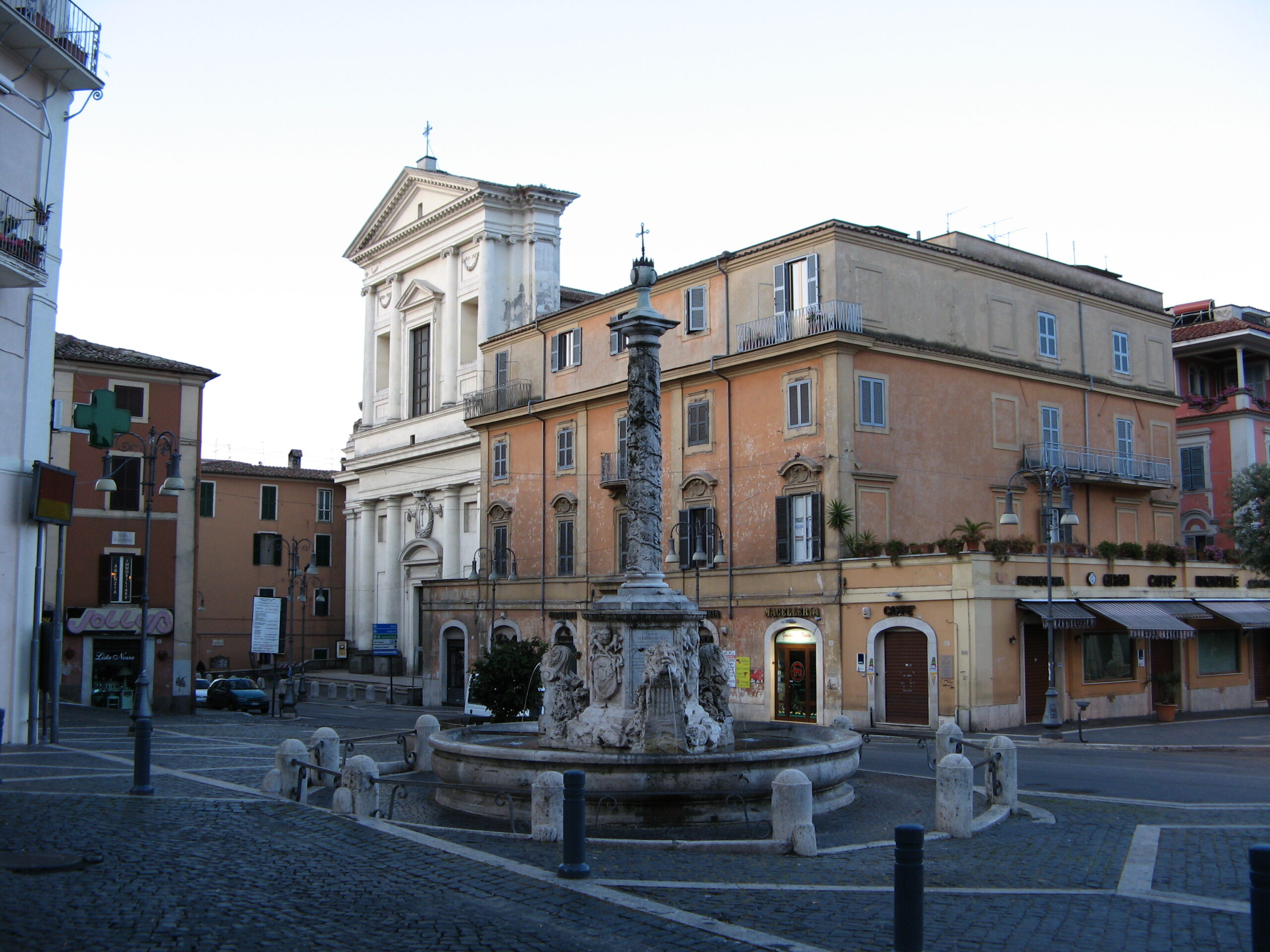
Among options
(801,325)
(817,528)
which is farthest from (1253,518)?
(801,325)

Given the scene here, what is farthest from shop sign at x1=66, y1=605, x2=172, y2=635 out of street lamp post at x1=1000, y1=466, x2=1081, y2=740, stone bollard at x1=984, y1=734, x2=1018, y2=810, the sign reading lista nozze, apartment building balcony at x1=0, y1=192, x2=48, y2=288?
stone bollard at x1=984, y1=734, x2=1018, y2=810

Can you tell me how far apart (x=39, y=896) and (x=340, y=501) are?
60.6 meters

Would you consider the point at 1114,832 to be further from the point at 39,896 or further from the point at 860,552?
the point at 860,552

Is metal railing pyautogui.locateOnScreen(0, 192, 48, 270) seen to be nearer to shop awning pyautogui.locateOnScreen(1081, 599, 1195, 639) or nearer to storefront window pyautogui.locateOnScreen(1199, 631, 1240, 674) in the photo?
shop awning pyautogui.locateOnScreen(1081, 599, 1195, 639)

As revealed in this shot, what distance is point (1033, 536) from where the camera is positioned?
36281mm

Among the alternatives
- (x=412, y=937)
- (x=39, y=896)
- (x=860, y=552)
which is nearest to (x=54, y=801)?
(x=39, y=896)

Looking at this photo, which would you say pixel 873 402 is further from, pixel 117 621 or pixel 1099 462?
pixel 117 621

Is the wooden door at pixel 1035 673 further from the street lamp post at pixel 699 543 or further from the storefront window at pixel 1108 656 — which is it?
the street lamp post at pixel 699 543

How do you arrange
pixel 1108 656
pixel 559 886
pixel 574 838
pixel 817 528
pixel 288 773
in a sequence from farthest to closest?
pixel 817 528 → pixel 1108 656 → pixel 288 773 → pixel 574 838 → pixel 559 886

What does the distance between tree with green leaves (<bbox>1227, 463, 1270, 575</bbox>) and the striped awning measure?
252 centimetres

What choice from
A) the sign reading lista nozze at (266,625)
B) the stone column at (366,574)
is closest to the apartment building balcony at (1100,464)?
the sign reading lista nozze at (266,625)

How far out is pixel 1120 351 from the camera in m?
40.9

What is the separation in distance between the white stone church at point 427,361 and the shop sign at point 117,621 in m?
13.8

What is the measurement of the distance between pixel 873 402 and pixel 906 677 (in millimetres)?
7800
